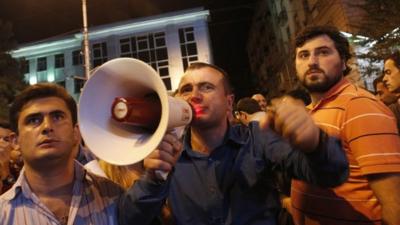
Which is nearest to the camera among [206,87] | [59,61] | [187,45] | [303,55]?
[206,87]

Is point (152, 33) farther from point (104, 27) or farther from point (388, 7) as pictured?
point (388, 7)

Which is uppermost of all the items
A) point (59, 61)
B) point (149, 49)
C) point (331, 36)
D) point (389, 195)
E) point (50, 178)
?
point (59, 61)

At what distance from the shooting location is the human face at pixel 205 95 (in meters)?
2.20

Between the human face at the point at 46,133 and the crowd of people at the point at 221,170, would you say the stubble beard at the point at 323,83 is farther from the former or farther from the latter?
the human face at the point at 46,133

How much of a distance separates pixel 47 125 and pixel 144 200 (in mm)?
832

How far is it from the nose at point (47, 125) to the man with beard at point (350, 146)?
1.58 meters

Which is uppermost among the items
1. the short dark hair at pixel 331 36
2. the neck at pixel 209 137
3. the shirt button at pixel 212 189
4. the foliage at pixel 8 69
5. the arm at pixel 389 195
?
the foliage at pixel 8 69

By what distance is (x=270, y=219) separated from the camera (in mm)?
2055

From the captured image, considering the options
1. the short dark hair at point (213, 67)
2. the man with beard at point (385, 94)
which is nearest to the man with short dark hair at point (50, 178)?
the short dark hair at point (213, 67)

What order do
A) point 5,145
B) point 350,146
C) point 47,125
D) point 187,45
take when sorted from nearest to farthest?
point 350,146 < point 47,125 < point 5,145 < point 187,45

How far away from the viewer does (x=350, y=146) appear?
2.05 meters

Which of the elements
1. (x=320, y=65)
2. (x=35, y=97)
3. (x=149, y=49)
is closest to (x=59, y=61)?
(x=149, y=49)

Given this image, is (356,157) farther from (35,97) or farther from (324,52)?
(35,97)

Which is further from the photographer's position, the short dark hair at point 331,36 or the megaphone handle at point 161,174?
the short dark hair at point 331,36
